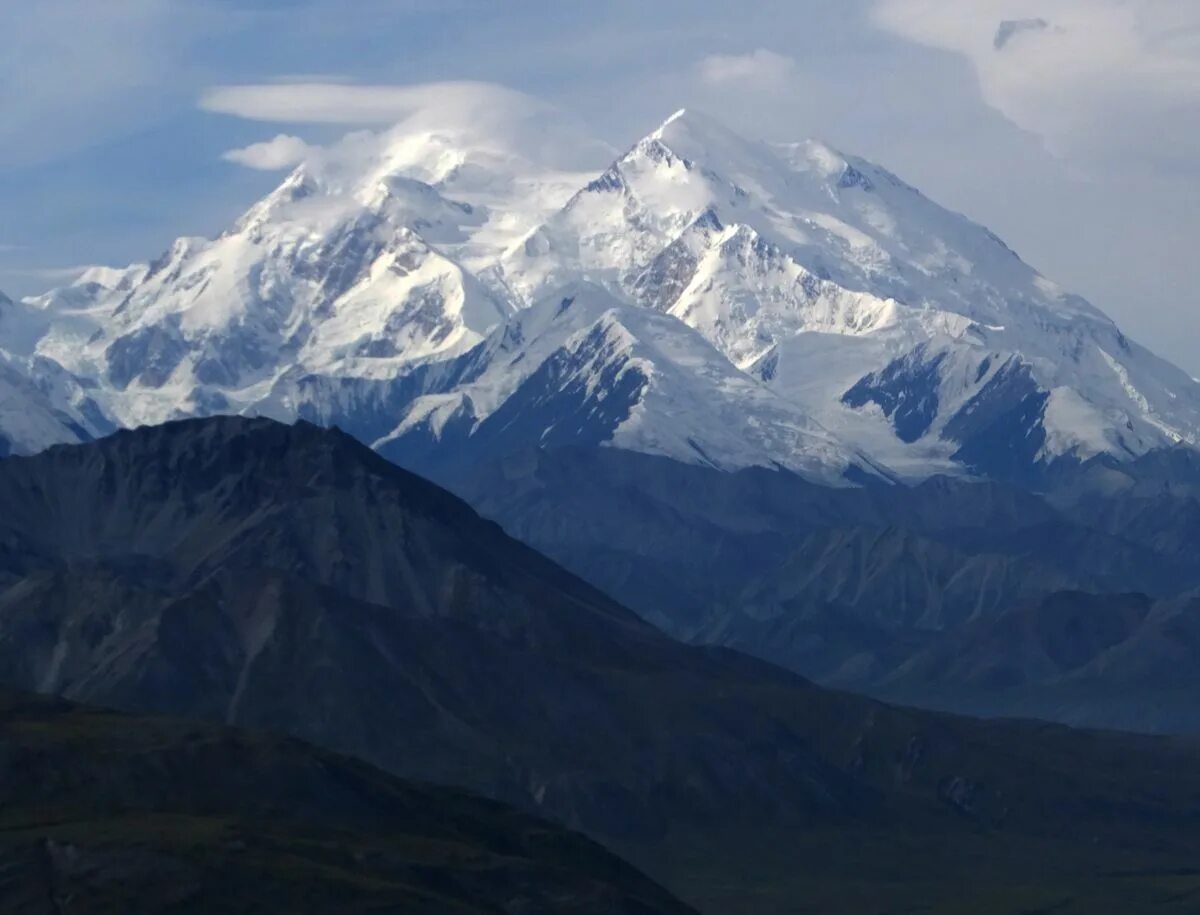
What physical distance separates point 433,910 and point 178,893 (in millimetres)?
15899

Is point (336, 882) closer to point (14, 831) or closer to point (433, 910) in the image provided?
point (433, 910)

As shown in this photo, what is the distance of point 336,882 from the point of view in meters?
198

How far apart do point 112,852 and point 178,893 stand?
16.6ft

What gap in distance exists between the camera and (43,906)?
7372 inches

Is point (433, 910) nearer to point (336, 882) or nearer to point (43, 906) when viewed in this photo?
point (336, 882)

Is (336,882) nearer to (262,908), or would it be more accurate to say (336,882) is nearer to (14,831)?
(262,908)

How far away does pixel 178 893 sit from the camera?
7515 inches

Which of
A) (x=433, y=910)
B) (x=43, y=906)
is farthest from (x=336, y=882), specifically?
(x=43, y=906)

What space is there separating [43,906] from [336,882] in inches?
744

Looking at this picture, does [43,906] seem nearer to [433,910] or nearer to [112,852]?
[112,852]

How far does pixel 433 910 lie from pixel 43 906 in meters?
23.9

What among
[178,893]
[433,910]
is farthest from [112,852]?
[433,910]

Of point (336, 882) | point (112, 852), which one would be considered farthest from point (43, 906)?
point (336, 882)

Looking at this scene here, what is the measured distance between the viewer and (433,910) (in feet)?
647
